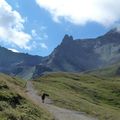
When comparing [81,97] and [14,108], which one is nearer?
[14,108]

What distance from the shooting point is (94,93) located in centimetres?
17462

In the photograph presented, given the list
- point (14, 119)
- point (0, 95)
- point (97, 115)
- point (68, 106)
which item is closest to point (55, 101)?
point (68, 106)

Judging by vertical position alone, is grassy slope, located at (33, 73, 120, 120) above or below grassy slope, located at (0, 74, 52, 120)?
above

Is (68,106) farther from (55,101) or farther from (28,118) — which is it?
(28,118)

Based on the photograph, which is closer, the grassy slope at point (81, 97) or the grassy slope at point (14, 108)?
the grassy slope at point (14, 108)

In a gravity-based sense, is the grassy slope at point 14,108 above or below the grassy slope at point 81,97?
below

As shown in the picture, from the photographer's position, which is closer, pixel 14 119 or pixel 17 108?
pixel 14 119

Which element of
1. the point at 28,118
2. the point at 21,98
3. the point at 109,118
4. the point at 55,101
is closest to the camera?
the point at 28,118

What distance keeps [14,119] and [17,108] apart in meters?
6.94

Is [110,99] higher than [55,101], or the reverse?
[110,99]

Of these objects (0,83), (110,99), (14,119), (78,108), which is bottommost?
(14,119)

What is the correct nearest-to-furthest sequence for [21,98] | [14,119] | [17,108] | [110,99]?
[14,119] → [17,108] → [21,98] → [110,99]

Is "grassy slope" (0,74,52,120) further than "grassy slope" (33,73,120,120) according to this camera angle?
No

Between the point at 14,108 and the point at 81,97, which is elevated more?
the point at 81,97
